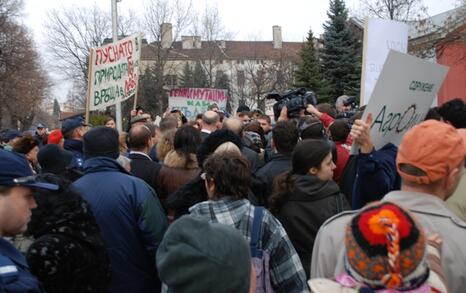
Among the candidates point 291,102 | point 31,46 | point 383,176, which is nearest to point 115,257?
point 383,176

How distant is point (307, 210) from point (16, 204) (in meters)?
1.90

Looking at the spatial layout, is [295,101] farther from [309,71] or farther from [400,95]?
[309,71]

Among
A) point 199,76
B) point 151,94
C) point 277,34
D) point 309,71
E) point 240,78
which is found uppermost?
point 277,34

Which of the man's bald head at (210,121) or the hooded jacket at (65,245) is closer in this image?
the hooded jacket at (65,245)

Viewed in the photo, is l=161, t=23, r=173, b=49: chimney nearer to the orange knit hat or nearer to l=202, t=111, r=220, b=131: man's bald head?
l=202, t=111, r=220, b=131: man's bald head

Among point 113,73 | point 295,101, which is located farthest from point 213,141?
point 113,73

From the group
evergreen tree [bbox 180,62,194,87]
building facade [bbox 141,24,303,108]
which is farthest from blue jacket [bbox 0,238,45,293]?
evergreen tree [bbox 180,62,194,87]

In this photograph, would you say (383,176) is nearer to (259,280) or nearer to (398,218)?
(259,280)

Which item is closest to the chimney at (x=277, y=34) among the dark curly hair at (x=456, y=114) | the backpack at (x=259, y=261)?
the dark curly hair at (x=456, y=114)

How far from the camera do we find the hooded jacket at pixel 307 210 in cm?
362

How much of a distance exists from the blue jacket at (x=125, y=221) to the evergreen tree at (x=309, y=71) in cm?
3217

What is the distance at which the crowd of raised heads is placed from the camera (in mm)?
1799

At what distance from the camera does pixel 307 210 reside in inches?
143

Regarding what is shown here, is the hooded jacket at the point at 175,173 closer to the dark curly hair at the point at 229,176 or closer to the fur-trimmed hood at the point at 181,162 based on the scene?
the fur-trimmed hood at the point at 181,162
